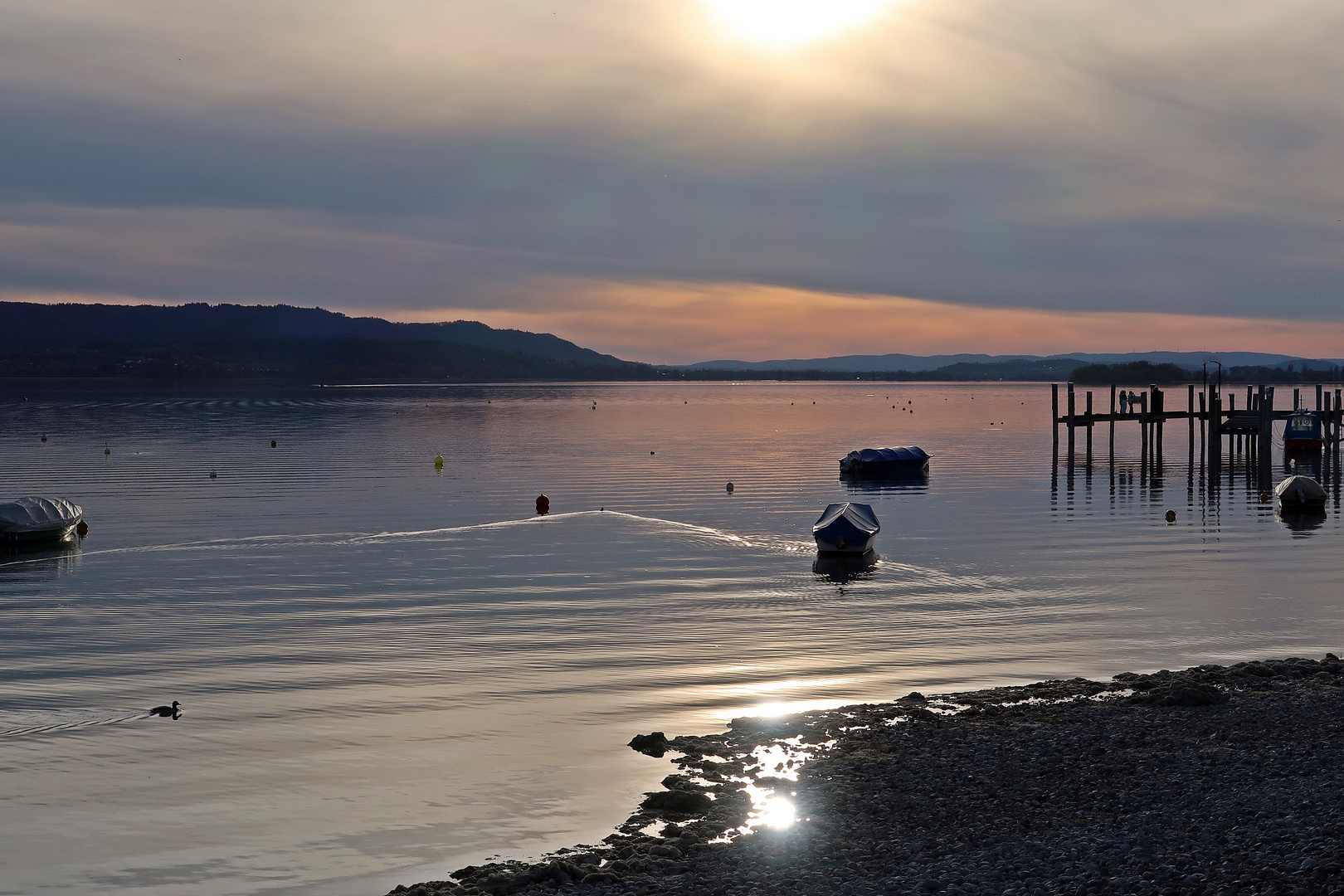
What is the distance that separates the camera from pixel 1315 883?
31.8 feet

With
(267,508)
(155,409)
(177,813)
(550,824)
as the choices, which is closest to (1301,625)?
(550,824)

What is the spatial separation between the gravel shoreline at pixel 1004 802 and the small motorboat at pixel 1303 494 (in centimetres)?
3246

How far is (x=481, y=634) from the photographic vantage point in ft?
78.0

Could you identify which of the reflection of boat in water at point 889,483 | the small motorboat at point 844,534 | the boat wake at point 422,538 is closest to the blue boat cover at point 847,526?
the small motorboat at point 844,534

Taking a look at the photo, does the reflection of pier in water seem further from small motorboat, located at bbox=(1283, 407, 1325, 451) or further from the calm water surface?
the calm water surface

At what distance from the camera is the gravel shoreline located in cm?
1070

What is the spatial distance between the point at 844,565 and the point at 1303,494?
81.6 ft

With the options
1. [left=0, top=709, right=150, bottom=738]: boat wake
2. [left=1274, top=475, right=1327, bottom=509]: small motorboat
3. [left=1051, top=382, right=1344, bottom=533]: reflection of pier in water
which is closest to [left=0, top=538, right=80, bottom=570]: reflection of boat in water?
[left=0, top=709, right=150, bottom=738]: boat wake

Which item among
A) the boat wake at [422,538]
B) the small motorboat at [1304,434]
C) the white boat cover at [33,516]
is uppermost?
the small motorboat at [1304,434]

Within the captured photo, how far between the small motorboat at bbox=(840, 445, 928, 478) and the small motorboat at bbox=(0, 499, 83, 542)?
41.4 meters

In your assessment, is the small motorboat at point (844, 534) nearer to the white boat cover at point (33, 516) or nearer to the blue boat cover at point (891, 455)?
the white boat cover at point (33, 516)

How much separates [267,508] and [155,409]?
364 feet

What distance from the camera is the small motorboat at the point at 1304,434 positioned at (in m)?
74.7

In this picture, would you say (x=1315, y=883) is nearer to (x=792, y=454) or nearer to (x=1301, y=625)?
(x=1301, y=625)
